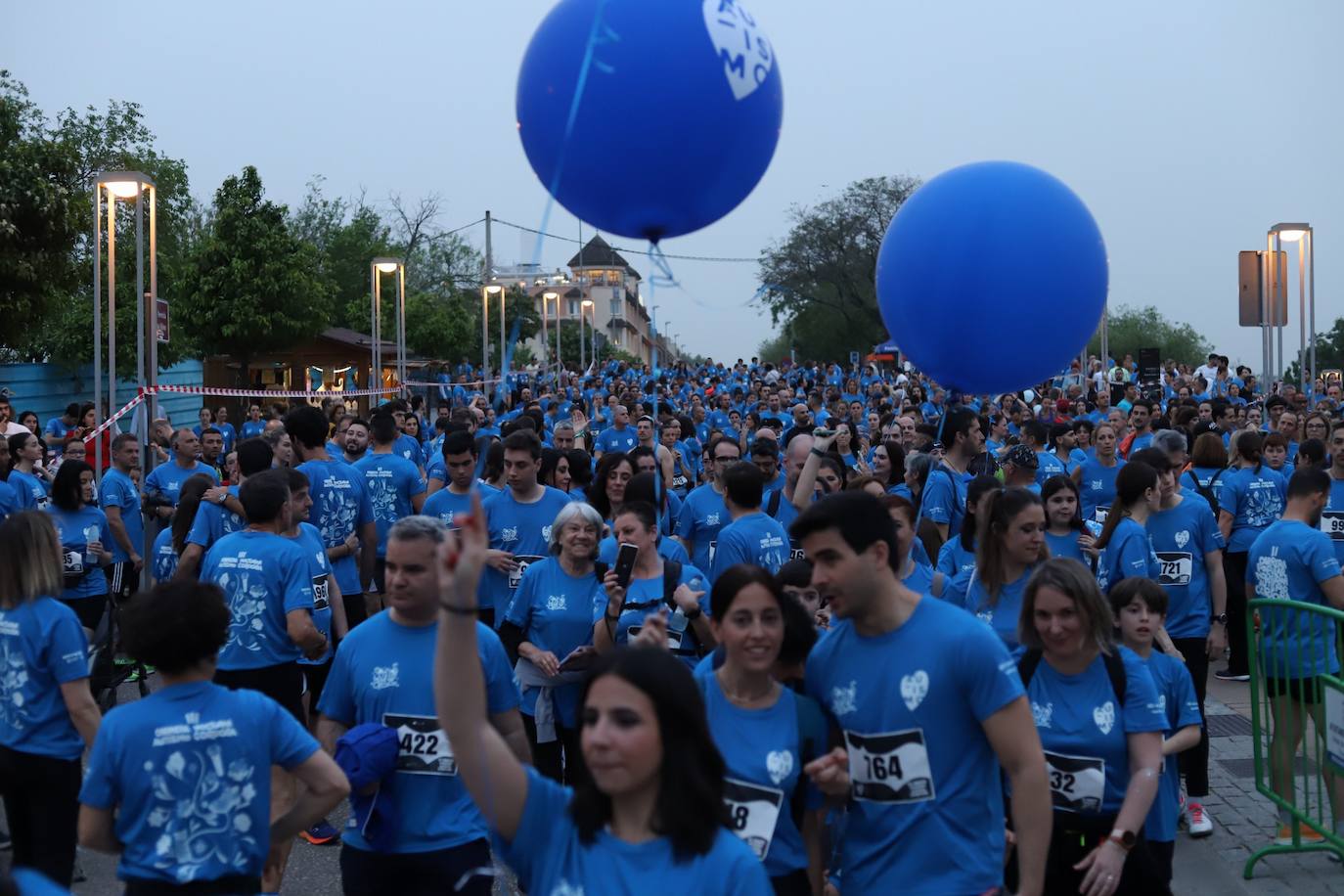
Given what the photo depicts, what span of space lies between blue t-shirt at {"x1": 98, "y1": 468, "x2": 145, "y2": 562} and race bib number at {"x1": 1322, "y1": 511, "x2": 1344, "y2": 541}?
9.32m

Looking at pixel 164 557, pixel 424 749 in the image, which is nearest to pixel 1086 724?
pixel 424 749

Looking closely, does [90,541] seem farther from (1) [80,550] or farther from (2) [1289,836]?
(2) [1289,836]

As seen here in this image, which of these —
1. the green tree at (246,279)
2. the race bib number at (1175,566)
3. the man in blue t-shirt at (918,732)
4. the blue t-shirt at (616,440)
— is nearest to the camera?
the man in blue t-shirt at (918,732)

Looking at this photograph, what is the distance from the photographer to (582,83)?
4.09 meters

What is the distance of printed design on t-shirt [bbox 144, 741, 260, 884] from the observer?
12.0 ft

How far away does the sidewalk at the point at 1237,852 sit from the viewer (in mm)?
6582

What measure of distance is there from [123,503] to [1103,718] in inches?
353

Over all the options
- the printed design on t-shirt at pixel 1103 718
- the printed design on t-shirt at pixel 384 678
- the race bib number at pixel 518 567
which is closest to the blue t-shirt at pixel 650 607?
the race bib number at pixel 518 567

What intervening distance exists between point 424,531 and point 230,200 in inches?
1458

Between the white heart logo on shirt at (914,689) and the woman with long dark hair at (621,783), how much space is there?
85 cm

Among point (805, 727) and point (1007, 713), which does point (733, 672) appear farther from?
point (1007, 713)

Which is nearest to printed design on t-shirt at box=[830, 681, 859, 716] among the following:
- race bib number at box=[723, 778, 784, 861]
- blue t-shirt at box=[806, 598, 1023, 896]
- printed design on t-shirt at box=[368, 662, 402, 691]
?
blue t-shirt at box=[806, 598, 1023, 896]

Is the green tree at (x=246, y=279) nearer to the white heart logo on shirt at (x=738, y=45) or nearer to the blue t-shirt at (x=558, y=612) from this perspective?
the blue t-shirt at (x=558, y=612)

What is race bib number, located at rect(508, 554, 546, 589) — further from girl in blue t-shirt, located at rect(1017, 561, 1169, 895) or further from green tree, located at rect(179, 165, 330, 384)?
green tree, located at rect(179, 165, 330, 384)
